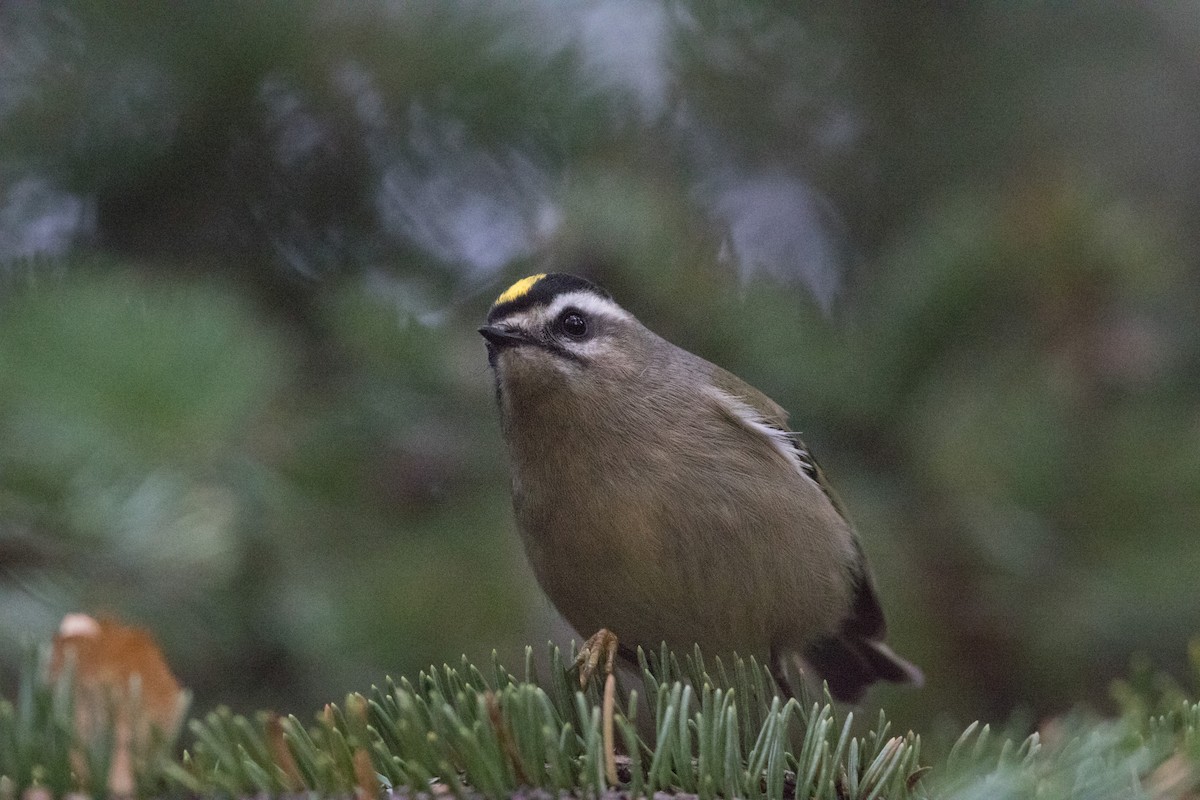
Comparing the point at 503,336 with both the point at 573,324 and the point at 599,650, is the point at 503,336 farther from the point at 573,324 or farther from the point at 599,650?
the point at 599,650

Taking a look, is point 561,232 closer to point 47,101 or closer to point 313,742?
point 47,101

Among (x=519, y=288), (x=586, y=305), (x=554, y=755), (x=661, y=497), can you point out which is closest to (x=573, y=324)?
(x=586, y=305)

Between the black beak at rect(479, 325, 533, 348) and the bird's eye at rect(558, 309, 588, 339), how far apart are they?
12 centimetres

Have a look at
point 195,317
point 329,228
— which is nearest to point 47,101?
point 329,228

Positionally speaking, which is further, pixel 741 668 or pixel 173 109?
pixel 173 109

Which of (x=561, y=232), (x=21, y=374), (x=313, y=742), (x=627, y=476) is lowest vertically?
(x=313, y=742)

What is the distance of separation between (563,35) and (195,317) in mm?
1207

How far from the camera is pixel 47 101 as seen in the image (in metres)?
2.54

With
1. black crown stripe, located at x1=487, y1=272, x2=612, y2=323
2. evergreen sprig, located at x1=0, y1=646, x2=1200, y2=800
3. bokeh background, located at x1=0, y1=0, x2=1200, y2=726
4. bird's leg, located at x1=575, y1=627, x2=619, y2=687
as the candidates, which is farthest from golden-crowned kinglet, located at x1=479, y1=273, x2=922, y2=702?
evergreen sprig, located at x1=0, y1=646, x2=1200, y2=800

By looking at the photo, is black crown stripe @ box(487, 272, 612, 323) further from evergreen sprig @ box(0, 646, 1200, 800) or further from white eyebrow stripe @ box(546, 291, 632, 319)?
evergreen sprig @ box(0, 646, 1200, 800)

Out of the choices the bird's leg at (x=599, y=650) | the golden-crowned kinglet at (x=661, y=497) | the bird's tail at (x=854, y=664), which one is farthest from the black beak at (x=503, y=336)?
the bird's tail at (x=854, y=664)

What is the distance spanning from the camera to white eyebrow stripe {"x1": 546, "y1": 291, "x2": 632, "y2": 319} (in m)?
2.79

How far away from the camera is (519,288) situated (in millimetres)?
2766

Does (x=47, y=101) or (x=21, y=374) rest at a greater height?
(x=47, y=101)
